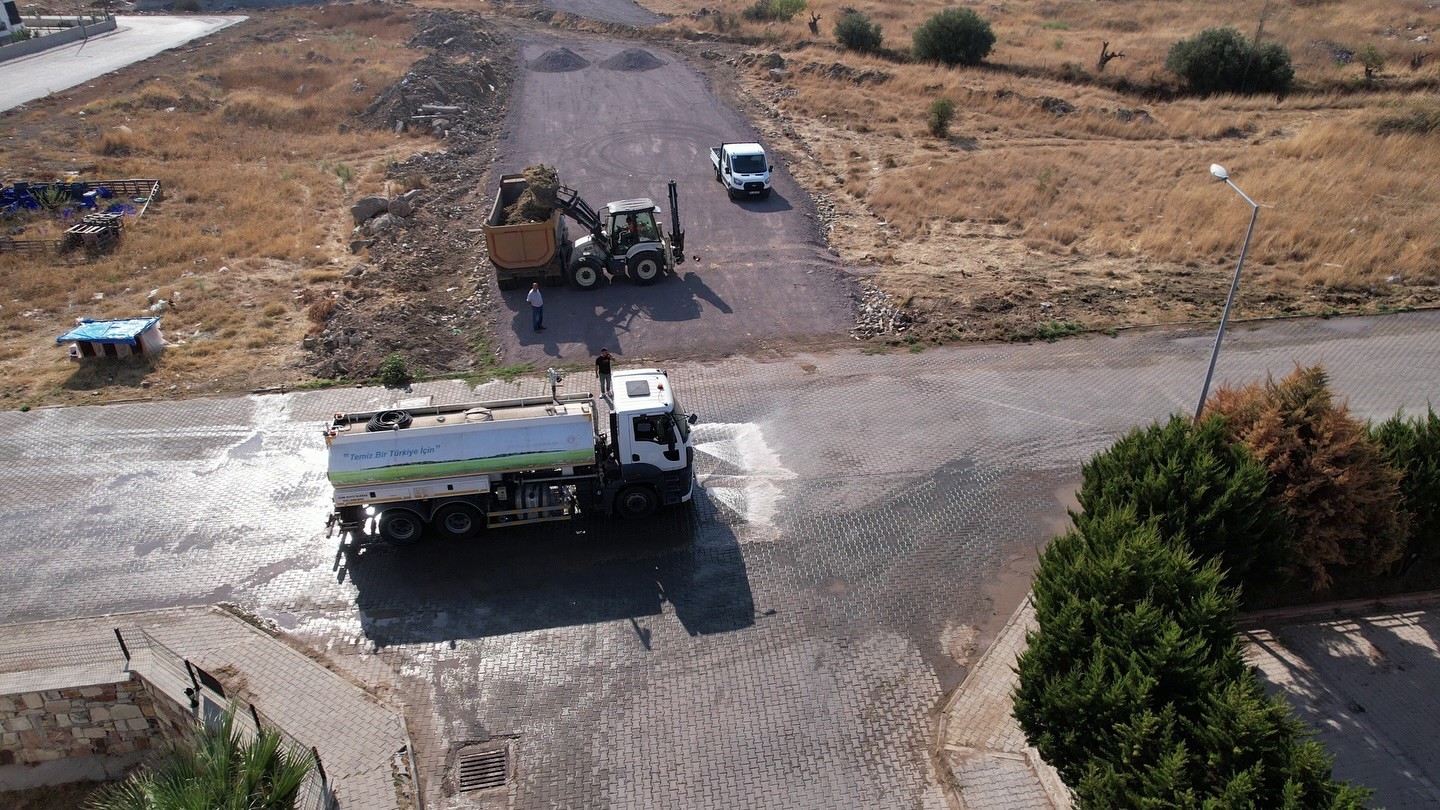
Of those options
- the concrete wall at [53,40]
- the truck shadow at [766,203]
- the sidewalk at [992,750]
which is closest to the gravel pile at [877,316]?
the truck shadow at [766,203]

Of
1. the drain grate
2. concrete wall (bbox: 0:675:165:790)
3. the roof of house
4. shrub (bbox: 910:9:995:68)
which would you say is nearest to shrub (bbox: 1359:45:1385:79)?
shrub (bbox: 910:9:995:68)

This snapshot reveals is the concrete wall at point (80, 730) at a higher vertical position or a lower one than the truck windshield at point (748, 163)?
lower

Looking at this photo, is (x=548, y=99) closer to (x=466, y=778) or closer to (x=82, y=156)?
(x=82, y=156)

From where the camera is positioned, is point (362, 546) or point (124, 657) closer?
point (124, 657)

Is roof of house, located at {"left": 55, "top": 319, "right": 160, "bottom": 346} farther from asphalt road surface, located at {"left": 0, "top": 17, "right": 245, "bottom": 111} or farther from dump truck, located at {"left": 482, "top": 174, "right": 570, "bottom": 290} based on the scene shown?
asphalt road surface, located at {"left": 0, "top": 17, "right": 245, "bottom": 111}

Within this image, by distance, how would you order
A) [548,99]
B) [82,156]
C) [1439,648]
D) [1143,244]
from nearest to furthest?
1. [1439,648]
2. [1143,244]
3. [82,156]
4. [548,99]

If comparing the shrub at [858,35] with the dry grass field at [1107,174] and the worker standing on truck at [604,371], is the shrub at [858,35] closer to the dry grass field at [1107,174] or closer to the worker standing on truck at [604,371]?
the dry grass field at [1107,174]

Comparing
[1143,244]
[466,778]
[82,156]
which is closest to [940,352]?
[1143,244]
